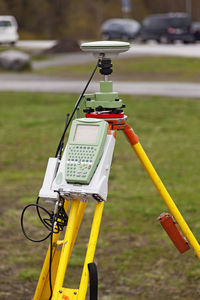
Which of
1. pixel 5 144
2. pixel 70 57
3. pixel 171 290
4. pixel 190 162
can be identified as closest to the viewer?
pixel 171 290

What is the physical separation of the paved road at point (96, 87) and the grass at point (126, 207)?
10.7 feet

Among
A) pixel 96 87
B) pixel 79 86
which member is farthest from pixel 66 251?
pixel 79 86

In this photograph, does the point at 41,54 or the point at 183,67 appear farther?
the point at 41,54

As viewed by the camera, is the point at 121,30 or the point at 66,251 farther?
the point at 121,30

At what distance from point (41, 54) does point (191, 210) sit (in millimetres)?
27528

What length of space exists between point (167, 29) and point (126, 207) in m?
31.8

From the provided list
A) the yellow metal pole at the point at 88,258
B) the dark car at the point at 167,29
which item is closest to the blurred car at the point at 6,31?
the dark car at the point at 167,29

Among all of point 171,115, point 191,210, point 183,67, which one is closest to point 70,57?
point 183,67

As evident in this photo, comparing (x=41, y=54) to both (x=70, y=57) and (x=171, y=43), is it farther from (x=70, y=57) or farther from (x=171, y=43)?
(x=171, y=43)

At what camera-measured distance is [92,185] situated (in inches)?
115

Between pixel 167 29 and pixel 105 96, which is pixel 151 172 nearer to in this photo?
pixel 105 96

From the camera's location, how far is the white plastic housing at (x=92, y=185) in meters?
2.92

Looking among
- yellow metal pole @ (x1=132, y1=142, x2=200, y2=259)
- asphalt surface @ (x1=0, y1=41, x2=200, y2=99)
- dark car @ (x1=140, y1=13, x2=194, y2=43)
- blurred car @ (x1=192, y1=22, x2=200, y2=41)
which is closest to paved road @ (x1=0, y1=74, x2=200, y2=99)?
asphalt surface @ (x1=0, y1=41, x2=200, y2=99)

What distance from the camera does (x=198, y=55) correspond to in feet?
90.3
